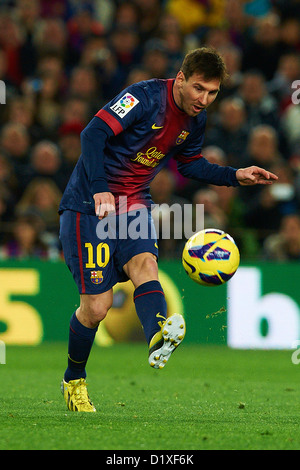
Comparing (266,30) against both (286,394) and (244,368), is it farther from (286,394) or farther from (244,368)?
(286,394)

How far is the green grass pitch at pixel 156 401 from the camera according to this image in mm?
4259

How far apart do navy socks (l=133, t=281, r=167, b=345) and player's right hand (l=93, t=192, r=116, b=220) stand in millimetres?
641

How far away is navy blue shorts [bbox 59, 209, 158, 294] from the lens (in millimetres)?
5422

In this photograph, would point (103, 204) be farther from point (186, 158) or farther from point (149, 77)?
point (149, 77)

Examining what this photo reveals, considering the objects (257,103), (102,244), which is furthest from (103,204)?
(257,103)

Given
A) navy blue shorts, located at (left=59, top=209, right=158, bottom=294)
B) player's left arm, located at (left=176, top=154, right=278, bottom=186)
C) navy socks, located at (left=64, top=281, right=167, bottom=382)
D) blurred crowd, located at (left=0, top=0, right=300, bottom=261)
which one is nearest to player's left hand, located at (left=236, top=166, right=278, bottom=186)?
player's left arm, located at (left=176, top=154, right=278, bottom=186)

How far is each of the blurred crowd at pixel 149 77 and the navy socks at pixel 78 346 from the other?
15.1 feet

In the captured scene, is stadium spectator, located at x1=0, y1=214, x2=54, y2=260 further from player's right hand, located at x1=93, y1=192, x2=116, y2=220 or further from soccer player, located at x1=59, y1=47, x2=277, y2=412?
player's right hand, located at x1=93, y1=192, x2=116, y2=220

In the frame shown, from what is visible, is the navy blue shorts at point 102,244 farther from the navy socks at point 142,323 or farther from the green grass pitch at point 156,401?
the green grass pitch at point 156,401

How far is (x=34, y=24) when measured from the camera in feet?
43.0

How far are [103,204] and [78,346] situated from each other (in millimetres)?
1237

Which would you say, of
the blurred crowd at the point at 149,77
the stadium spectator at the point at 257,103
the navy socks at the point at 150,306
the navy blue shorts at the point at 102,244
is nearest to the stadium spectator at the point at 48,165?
the blurred crowd at the point at 149,77

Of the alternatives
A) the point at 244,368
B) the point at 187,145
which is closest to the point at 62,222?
the point at 187,145

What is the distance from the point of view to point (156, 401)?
611 centimetres
